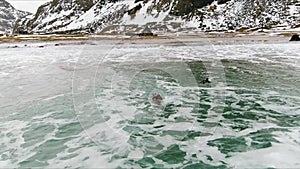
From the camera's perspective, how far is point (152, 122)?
12.4 m

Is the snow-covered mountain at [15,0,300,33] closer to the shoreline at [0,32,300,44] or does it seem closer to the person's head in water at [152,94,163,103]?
the shoreline at [0,32,300,44]

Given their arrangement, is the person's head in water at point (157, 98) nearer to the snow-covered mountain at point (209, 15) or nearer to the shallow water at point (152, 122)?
the shallow water at point (152, 122)

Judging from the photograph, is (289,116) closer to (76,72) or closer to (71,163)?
(71,163)

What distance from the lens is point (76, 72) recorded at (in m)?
25.3

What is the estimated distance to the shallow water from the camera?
9129 millimetres

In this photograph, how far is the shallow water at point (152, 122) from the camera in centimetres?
913

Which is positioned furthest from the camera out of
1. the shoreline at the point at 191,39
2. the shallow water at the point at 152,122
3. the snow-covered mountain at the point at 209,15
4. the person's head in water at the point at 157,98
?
the snow-covered mountain at the point at 209,15

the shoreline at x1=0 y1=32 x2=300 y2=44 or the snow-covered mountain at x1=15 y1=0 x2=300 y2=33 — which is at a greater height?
the snow-covered mountain at x1=15 y1=0 x2=300 y2=33

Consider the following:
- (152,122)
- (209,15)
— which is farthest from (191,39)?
(209,15)

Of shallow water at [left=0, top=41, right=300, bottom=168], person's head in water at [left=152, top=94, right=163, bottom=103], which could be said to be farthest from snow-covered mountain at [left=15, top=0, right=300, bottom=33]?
person's head in water at [left=152, top=94, right=163, bottom=103]

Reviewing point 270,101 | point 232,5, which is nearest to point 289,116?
point 270,101

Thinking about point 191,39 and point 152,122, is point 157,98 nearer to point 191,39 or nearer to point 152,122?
point 152,122

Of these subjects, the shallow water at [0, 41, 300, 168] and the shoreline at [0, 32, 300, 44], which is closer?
the shallow water at [0, 41, 300, 168]

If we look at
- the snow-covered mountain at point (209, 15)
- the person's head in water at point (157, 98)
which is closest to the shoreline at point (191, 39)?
the snow-covered mountain at point (209, 15)
